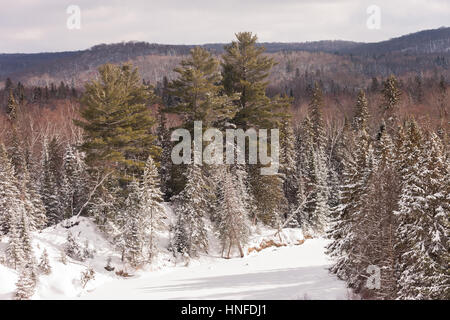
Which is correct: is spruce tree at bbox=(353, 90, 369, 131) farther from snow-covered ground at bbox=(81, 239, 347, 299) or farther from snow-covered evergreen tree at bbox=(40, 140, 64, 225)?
snow-covered evergreen tree at bbox=(40, 140, 64, 225)

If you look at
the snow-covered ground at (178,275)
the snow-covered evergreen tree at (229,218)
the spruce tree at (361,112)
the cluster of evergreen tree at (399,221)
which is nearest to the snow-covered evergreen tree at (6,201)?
the snow-covered ground at (178,275)

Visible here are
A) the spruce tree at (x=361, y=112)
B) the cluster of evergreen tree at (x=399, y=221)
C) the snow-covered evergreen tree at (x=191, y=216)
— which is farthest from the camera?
the spruce tree at (x=361, y=112)

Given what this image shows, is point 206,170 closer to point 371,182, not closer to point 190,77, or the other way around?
point 190,77

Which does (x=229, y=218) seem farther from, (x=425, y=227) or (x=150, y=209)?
(x=425, y=227)

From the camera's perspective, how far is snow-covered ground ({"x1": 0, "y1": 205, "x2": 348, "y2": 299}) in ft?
74.7

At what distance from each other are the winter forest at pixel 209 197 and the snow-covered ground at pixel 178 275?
8.1 inches

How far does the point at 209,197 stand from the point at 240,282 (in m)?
12.6

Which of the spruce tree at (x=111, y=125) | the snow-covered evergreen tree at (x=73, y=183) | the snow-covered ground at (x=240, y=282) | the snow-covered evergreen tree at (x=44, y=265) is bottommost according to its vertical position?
the snow-covered ground at (x=240, y=282)

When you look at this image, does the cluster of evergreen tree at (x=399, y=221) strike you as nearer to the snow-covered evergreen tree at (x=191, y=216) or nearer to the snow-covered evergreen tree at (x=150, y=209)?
the snow-covered evergreen tree at (x=191, y=216)

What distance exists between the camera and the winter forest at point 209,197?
18.1 metres

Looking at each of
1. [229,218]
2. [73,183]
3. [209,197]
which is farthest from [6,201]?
[229,218]

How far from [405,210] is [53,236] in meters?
24.7

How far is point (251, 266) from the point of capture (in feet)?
106
